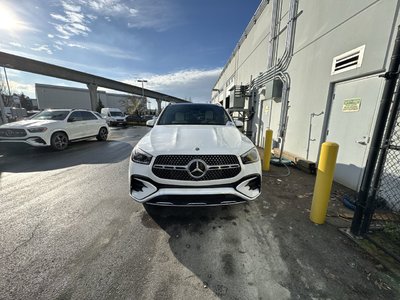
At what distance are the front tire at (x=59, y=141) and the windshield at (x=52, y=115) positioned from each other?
708mm

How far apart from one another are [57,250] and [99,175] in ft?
8.71

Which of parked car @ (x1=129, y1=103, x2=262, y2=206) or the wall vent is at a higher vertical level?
the wall vent

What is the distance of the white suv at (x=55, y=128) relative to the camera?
602cm

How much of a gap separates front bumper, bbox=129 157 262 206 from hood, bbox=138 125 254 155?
281 millimetres

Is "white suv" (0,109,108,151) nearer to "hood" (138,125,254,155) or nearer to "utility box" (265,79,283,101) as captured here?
"hood" (138,125,254,155)

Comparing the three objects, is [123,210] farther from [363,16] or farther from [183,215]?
[363,16]

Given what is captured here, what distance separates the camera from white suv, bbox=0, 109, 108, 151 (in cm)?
602

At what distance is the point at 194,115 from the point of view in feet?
12.7

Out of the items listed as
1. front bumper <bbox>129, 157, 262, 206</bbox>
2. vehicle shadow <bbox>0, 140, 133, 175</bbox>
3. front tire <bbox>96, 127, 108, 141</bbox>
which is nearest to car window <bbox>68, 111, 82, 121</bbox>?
front tire <bbox>96, 127, 108, 141</bbox>

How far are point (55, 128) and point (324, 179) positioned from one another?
27.9 feet

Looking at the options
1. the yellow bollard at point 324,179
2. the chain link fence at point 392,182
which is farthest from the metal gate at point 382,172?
the yellow bollard at point 324,179

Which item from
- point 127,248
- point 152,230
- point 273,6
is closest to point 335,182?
point 152,230

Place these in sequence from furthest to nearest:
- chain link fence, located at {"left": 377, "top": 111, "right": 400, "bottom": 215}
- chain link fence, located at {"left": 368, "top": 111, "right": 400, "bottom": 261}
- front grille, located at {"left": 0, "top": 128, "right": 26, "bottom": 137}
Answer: front grille, located at {"left": 0, "top": 128, "right": 26, "bottom": 137}
chain link fence, located at {"left": 377, "top": 111, "right": 400, "bottom": 215}
chain link fence, located at {"left": 368, "top": 111, "right": 400, "bottom": 261}

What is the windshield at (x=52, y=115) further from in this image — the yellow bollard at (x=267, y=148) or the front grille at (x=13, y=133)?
the yellow bollard at (x=267, y=148)
